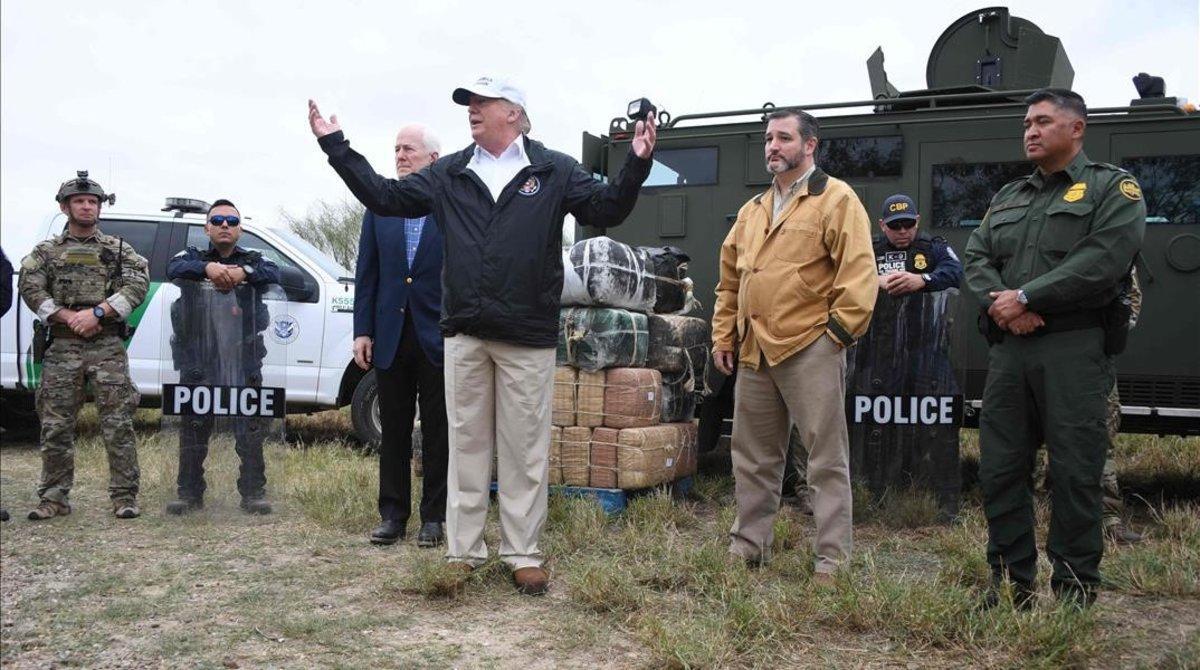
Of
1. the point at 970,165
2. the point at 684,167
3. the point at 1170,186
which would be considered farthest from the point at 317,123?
the point at 1170,186

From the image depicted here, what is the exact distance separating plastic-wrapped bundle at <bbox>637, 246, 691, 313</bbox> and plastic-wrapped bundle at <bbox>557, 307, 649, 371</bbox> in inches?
22.4

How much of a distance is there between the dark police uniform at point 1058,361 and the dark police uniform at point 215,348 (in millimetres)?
3820

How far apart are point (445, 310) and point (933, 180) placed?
367cm

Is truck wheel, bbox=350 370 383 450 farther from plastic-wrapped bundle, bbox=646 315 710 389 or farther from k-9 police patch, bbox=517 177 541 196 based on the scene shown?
k-9 police patch, bbox=517 177 541 196

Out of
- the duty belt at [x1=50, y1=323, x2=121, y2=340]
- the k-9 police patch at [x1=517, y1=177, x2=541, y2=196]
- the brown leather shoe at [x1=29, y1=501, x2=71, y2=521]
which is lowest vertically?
the brown leather shoe at [x1=29, y1=501, x2=71, y2=521]

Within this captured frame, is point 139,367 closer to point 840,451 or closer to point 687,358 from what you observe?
point 687,358

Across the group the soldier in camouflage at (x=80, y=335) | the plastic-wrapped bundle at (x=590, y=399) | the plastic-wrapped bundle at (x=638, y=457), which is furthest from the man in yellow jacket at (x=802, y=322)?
the soldier in camouflage at (x=80, y=335)

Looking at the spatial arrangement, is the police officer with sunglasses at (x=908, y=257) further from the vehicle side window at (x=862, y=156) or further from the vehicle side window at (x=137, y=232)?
the vehicle side window at (x=137, y=232)

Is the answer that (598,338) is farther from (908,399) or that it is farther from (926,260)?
(926,260)

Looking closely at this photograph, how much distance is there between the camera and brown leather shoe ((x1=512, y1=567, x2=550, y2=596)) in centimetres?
383

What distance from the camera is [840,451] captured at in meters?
3.93

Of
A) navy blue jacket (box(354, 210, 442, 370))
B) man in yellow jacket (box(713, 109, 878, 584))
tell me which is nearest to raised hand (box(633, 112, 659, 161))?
man in yellow jacket (box(713, 109, 878, 584))

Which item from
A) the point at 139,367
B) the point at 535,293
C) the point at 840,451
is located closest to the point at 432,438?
the point at 535,293

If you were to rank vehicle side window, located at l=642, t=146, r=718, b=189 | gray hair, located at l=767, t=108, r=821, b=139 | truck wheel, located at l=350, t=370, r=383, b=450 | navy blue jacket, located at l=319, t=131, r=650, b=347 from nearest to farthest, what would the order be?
1. navy blue jacket, located at l=319, t=131, r=650, b=347
2. gray hair, located at l=767, t=108, r=821, b=139
3. vehicle side window, located at l=642, t=146, r=718, b=189
4. truck wheel, located at l=350, t=370, r=383, b=450
